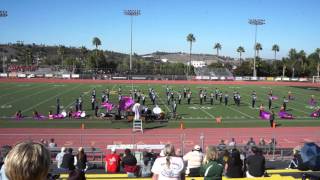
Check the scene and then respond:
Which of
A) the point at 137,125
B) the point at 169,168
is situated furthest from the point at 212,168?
the point at 137,125

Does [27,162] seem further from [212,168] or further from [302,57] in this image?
[302,57]

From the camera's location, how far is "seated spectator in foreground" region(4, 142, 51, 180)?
91.5 inches

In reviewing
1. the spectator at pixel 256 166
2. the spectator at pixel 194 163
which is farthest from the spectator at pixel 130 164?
the spectator at pixel 256 166

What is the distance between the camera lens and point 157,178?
5.09 m

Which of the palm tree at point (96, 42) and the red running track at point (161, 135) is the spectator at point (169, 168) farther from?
the palm tree at point (96, 42)

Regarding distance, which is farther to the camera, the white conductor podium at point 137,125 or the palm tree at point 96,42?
the palm tree at point 96,42

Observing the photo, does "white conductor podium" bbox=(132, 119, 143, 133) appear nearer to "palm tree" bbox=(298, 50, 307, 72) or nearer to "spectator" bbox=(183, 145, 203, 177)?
"spectator" bbox=(183, 145, 203, 177)

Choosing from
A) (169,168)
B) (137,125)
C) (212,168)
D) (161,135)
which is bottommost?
(137,125)

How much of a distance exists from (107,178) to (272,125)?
18.7 metres

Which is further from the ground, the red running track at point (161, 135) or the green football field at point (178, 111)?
the green football field at point (178, 111)

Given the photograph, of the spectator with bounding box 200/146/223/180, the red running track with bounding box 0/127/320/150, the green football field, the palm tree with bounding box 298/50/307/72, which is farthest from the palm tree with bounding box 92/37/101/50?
the spectator with bounding box 200/146/223/180

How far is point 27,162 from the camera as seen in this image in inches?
91.4

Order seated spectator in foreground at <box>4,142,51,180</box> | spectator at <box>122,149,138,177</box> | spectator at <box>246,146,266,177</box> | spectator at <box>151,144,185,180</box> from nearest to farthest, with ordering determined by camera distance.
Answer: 1. seated spectator in foreground at <box>4,142,51,180</box>
2. spectator at <box>151,144,185,180</box>
3. spectator at <box>246,146,266,177</box>
4. spectator at <box>122,149,138,177</box>

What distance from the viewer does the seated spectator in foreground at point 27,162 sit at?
2324mm
